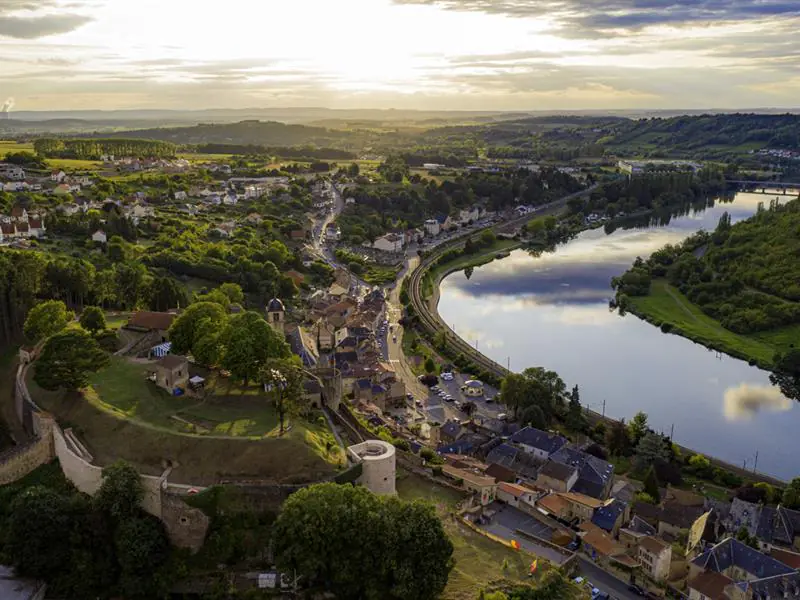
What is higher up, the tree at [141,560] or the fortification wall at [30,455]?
the fortification wall at [30,455]

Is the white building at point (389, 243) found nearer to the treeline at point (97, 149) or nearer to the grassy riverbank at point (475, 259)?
the grassy riverbank at point (475, 259)

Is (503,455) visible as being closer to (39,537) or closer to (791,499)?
(791,499)

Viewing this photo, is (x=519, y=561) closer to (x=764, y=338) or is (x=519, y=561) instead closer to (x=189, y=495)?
(x=189, y=495)

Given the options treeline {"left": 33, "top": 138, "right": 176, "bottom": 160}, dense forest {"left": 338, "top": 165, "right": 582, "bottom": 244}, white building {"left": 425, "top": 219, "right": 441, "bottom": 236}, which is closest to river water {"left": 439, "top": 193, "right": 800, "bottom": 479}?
white building {"left": 425, "top": 219, "right": 441, "bottom": 236}

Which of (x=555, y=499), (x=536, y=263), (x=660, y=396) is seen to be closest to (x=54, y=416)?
(x=555, y=499)

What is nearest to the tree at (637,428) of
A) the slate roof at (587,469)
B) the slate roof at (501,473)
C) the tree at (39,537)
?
the slate roof at (587,469)
